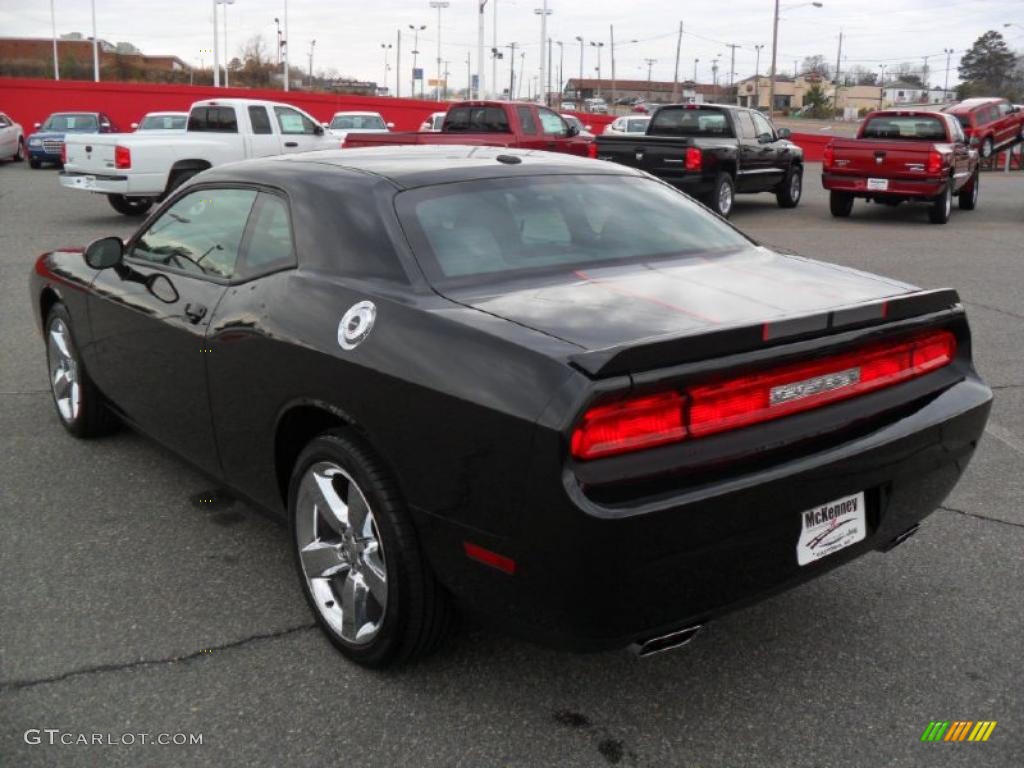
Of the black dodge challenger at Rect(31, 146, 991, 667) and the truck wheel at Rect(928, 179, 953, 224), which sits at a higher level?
the black dodge challenger at Rect(31, 146, 991, 667)

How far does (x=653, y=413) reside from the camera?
251 cm

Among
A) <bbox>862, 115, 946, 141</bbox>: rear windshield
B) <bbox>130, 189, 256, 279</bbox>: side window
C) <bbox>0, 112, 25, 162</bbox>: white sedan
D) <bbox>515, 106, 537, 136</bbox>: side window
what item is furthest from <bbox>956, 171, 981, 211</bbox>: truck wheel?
<bbox>0, 112, 25, 162</bbox>: white sedan

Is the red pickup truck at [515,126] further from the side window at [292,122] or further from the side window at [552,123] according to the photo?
the side window at [292,122]

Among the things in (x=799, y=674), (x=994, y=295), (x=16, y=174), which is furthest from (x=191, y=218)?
(x=16, y=174)

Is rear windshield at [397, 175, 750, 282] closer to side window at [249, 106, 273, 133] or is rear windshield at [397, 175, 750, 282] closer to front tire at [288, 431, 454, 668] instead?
front tire at [288, 431, 454, 668]

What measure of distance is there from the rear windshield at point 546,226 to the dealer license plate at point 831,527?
1133 mm

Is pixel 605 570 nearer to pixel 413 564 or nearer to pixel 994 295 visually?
pixel 413 564

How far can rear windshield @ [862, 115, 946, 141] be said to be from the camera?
1684 cm

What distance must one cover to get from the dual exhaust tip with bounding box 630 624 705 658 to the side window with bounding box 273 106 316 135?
1636 centimetres

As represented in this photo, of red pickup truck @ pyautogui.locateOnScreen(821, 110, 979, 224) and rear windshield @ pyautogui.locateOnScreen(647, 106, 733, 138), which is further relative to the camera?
rear windshield @ pyautogui.locateOnScreen(647, 106, 733, 138)

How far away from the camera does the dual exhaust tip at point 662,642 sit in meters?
2.62

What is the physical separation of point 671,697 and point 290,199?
2.09 m

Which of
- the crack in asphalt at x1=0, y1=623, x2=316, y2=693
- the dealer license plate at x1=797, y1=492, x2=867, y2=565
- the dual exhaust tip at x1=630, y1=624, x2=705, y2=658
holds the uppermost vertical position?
the dealer license plate at x1=797, y1=492, x2=867, y2=565

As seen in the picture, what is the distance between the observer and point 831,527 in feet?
9.34
